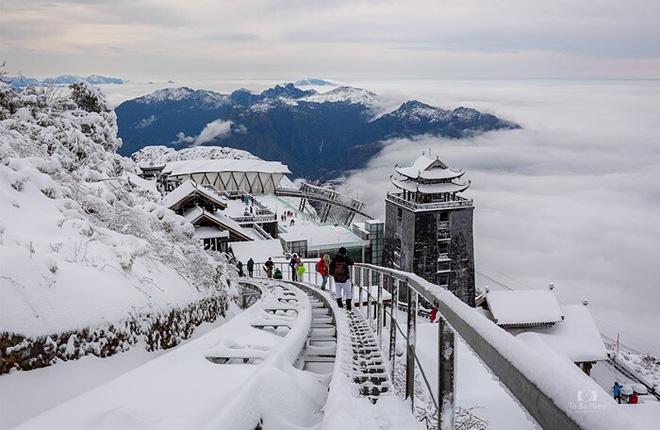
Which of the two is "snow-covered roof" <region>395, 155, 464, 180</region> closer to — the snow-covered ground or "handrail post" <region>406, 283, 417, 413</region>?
the snow-covered ground

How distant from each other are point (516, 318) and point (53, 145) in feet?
85.9

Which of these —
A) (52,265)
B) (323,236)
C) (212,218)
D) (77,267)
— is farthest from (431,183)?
(52,265)

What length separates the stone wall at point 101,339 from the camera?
12.8 ft

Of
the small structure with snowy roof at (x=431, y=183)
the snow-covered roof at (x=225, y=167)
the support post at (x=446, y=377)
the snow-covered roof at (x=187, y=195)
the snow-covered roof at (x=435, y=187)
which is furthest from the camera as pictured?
the snow-covered roof at (x=225, y=167)

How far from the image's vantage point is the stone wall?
12.8ft

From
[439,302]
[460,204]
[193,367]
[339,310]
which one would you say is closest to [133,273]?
[193,367]

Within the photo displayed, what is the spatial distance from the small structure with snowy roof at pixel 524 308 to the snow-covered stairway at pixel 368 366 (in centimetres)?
2492

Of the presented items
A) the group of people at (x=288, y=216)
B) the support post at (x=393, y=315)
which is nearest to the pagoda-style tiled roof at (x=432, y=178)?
the group of people at (x=288, y=216)

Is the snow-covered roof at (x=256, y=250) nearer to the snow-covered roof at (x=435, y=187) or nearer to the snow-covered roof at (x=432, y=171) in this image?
the snow-covered roof at (x=435, y=187)

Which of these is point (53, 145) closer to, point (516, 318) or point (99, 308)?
point (99, 308)

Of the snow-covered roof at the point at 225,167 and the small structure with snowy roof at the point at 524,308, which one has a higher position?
the snow-covered roof at the point at 225,167

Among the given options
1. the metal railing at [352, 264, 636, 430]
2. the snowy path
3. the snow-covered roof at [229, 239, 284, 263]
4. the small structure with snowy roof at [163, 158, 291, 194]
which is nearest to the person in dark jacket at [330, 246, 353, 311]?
the snowy path

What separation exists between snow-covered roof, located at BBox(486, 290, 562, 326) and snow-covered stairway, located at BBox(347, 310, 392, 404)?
24948mm

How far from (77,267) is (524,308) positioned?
29907 millimetres
